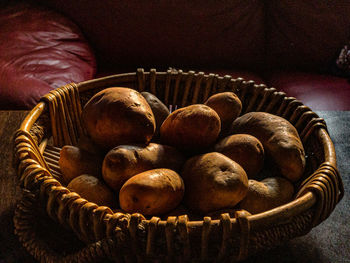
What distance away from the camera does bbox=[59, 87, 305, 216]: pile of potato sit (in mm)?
525

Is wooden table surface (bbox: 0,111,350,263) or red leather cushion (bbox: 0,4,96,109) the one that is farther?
red leather cushion (bbox: 0,4,96,109)

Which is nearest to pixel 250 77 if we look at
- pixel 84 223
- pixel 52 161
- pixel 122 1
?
pixel 122 1

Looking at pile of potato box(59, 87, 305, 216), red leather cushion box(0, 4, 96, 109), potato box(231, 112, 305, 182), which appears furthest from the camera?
red leather cushion box(0, 4, 96, 109)

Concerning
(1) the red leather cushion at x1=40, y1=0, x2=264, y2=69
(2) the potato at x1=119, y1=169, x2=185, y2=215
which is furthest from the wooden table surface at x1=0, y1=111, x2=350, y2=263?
(1) the red leather cushion at x1=40, y1=0, x2=264, y2=69

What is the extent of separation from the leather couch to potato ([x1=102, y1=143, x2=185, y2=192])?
0.96 m

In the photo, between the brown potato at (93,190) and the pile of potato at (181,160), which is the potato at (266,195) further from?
the brown potato at (93,190)

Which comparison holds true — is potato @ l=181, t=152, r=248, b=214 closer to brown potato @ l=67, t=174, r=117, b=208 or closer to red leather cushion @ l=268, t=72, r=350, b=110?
brown potato @ l=67, t=174, r=117, b=208

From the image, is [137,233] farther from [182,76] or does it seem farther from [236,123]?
[182,76]

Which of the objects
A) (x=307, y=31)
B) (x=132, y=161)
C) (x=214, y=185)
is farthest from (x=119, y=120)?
(x=307, y=31)

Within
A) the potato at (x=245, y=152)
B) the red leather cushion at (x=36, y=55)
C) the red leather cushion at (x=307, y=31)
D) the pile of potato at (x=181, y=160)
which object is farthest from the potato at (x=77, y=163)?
the red leather cushion at (x=307, y=31)

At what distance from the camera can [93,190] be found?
21.5 inches

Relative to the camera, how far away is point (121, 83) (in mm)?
877

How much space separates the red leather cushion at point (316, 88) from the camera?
1440 mm

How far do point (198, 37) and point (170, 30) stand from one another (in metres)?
0.14
